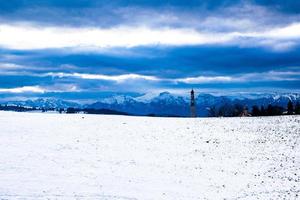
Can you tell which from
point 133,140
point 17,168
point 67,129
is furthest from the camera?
point 67,129

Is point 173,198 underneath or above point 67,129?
underneath

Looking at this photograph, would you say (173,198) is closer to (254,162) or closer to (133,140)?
(254,162)

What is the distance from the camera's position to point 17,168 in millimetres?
30984

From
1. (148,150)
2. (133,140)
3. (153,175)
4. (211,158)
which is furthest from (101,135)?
(153,175)

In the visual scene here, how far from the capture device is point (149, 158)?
38281 millimetres

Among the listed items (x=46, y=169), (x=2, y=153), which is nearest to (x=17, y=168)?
(x=46, y=169)

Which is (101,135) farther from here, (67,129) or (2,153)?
(2,153)

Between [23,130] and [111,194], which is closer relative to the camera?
[111,194]

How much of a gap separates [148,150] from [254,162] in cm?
907

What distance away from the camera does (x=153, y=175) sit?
32.5 metres

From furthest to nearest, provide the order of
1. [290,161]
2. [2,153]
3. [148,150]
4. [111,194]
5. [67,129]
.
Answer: [67,129], [148,150], [290,161], [2,153], [111,194]

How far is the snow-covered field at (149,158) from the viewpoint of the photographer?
27.9m

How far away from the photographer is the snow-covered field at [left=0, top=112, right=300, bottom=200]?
2791 centimetres

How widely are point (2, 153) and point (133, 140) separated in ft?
44.7
